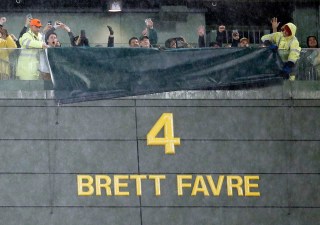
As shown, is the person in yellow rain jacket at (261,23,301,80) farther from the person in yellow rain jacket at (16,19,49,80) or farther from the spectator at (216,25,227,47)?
the person in yellow rain jacket at (16,19,49,80)

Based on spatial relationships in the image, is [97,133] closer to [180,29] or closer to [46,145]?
[46,145]

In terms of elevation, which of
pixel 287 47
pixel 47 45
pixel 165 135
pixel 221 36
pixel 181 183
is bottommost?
pixel 181 183

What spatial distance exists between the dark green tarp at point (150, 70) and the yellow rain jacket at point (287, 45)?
0.21m

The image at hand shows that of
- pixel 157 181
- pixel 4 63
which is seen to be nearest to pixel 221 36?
pixel 157 181

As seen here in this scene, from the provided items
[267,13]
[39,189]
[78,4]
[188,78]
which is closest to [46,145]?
[39,189]

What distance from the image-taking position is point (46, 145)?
28.1 metres

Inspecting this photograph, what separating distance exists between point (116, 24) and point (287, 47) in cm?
849

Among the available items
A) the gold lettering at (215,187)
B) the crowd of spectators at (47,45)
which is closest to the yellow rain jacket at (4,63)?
the crowd of spectators at (47,45)

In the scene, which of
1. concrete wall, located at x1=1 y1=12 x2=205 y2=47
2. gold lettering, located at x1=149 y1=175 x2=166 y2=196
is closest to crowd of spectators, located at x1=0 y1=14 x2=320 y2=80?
gold lettering, located at x1=149 y1=175 x2=166 y2=196

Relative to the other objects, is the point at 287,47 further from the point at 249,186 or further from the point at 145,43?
the point at 249,186

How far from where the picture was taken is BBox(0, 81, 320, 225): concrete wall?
91.3 feet

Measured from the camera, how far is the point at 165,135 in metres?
28.3

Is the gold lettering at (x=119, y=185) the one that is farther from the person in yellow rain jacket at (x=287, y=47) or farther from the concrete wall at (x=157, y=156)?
the person in yellow rain jacket at (x=287, y=47)

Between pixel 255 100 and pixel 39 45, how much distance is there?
5001mm
